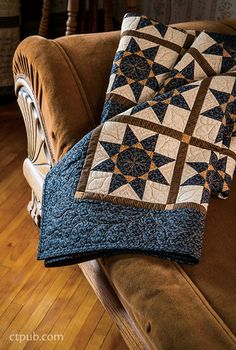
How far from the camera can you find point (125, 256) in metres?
1.09

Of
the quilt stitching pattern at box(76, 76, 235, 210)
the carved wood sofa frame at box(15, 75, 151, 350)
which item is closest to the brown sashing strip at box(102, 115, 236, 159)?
the quilt stitching pattern at box(76, 76, 235, 210)

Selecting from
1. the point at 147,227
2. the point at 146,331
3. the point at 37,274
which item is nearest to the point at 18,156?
the point at 37,274

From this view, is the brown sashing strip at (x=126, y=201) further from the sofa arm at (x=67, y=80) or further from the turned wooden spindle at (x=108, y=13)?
the turned wooden spindle at (x=108, y=13)

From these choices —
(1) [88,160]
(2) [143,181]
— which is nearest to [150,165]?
(2) [143,181]

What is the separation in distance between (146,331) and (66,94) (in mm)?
660

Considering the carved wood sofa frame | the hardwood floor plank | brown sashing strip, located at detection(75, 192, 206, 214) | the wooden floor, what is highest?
brown sashing strip, located at detection(75, 192, 206, 214)

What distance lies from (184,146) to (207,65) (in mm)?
264

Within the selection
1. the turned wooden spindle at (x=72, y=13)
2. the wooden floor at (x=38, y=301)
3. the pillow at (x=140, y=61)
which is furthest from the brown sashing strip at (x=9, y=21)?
the pillow at (x=140, y=61)

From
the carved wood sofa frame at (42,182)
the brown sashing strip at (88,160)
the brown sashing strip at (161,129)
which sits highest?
the brown sashing strip at (161,129)

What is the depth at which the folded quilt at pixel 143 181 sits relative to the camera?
109 centimetres

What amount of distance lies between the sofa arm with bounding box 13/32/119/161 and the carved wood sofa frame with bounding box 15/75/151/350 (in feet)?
0.17

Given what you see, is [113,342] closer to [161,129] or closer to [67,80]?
[161,129]

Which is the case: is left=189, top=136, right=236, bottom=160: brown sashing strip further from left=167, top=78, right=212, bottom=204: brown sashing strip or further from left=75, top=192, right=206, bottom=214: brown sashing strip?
left=75, top=192, right=206, bottom=214: brown sashing strip

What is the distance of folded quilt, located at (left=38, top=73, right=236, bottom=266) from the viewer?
1.09 metres
